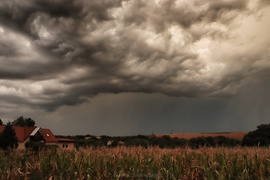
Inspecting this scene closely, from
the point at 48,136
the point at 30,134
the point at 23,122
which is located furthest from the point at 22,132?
the point at 23,122

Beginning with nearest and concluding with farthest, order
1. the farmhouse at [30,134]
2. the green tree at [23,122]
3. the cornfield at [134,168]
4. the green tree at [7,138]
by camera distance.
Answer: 1. the cornfield at [134,168]
2. the green tree at [7,138]
3. the farmhouse at [30,134]
4. the green tree at [23,122]

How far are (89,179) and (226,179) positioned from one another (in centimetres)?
361

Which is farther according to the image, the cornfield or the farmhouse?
the farmhouse

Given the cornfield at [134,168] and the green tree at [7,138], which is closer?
the cornfield at [134,168]

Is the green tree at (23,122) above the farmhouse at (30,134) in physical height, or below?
above

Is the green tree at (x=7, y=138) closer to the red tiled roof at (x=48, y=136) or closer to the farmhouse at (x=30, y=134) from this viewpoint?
the farmhouse at (x=30, y=134)

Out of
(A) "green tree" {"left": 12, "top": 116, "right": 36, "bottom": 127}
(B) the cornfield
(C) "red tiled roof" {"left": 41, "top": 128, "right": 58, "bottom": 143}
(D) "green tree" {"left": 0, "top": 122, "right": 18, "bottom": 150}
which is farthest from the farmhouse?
(B) the cornfield

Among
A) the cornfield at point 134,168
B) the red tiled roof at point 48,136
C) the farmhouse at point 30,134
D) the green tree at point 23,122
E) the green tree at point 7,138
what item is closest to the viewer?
the cornfield at point 134,168

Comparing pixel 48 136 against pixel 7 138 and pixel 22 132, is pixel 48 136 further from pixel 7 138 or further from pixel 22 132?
pixel 7 138

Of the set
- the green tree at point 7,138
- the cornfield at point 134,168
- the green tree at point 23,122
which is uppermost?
the green tree at point 23,122

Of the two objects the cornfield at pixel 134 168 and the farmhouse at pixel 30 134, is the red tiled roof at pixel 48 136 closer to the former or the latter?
the farmhouse at pixel 30 134

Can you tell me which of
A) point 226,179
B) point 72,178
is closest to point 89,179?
point 72,178

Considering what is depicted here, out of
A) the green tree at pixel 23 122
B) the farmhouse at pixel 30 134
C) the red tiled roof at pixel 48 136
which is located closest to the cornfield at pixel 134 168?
the farmhouse at pixel 30 134

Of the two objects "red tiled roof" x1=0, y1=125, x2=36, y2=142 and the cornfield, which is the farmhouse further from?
the cornfield
